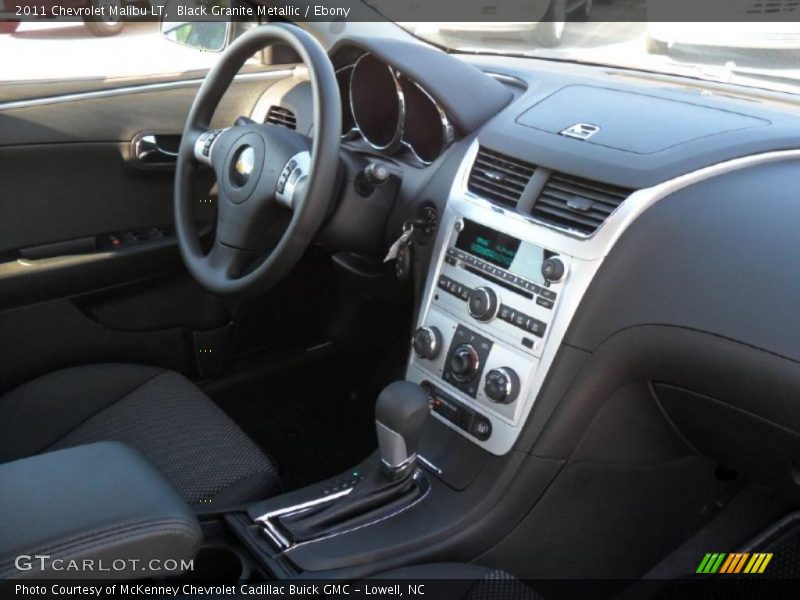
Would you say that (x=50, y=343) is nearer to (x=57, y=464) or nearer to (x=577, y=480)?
(x=57, y=464)

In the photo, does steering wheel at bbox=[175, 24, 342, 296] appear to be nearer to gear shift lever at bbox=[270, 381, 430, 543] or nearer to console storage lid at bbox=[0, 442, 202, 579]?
gear shift lever at bbox=[270, 381, 430, 543]

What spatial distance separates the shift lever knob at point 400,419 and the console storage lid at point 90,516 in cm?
49

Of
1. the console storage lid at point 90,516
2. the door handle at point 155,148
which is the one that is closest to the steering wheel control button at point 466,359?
the console storage lid at point 90,516

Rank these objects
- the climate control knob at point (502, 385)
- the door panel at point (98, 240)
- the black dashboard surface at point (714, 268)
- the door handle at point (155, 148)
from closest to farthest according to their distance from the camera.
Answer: the black dashboard surface at point (714, 268), the climate control knob at point (502, 385), the door panel at point (98, 240), the door handle at point (155, 148)

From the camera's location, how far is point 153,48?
251 cm

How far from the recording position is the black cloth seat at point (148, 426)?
1.75m

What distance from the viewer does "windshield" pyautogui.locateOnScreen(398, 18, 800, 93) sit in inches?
78.6

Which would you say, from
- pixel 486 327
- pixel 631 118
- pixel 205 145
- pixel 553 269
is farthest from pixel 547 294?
pixel 205 145

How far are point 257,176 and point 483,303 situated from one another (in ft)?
1.73

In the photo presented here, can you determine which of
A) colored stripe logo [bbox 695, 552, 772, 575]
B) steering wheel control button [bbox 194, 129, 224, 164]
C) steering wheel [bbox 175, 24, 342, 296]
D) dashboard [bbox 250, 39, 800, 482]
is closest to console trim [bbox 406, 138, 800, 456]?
dashboard [bbox 250, 39, 800, 482]

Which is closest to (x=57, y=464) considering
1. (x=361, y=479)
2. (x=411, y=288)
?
(x=361, y=479)

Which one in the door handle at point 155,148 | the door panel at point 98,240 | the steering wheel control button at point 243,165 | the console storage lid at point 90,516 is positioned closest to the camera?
the console storage lid at point 90,516

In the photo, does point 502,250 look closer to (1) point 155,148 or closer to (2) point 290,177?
(2) point 290,177

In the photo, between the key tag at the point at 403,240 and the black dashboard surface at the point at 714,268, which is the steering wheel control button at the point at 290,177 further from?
the black dashboard surface at the point at 714,268
